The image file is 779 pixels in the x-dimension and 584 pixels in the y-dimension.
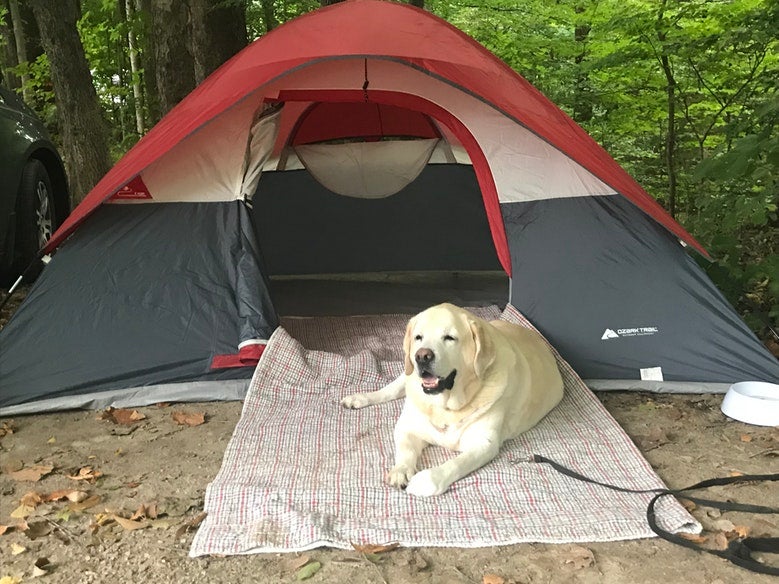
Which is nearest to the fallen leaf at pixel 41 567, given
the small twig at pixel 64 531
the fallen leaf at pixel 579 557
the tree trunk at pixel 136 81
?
the small twig at pixel 64 531

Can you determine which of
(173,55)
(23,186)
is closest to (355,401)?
(23,186)

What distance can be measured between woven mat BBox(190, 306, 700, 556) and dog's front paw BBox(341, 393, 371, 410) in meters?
0.03

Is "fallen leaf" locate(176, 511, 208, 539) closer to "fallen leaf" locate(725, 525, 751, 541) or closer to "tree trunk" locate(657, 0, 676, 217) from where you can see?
"fallen leaf" locate(725, 525, 751, 541)

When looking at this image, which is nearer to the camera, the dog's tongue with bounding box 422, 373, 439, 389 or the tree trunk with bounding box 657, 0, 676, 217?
the dog's tongue with bounding box 422, 373, 439, 389

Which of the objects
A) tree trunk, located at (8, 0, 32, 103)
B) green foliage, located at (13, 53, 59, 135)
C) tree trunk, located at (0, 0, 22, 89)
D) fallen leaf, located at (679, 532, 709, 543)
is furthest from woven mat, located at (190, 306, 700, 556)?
tree trunk, located at (0, 0, 22, 89)

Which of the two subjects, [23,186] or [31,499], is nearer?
[31,499]

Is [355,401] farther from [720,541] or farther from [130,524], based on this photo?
[720,541]

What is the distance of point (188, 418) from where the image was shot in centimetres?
343

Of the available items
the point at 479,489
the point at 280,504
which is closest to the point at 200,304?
the point at 280,504

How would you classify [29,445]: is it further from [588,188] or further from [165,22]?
[165,22]

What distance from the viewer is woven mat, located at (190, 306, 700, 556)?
7.91 feet

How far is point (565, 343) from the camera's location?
3.80 metres

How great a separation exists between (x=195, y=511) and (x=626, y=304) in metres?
2.27

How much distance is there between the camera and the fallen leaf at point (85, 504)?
2639 mm
